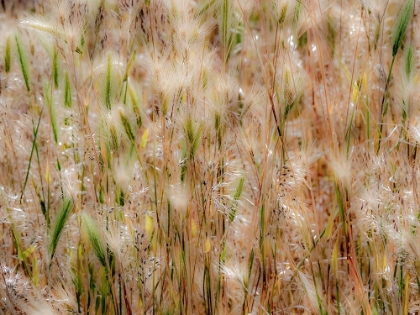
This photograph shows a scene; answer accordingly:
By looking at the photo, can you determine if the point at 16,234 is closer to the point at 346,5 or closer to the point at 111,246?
the point at 111,246

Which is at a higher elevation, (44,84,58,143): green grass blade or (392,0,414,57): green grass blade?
(392,0,414,57): green grass blade

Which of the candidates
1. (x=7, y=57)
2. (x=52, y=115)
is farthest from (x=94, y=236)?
(x=7, y=57)

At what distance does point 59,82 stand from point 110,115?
0.42 metres

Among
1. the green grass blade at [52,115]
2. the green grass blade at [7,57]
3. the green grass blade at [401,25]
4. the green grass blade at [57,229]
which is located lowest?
the green grass blade at [57,229]

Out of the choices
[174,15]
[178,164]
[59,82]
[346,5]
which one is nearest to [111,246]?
[178,164]

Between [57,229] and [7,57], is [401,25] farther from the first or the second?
[7,57]

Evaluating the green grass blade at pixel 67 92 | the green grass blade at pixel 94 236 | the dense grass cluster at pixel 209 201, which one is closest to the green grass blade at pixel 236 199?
the dense grass cluster at pixel 209 201

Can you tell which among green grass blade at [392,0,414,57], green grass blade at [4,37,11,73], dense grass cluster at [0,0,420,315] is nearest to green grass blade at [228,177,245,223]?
dense grass cluster at [0,0,420,315]

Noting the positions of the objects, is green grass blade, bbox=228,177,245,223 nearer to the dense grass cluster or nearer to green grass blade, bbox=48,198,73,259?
the dense grass cluster

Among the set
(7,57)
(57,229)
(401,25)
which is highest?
(401,25)

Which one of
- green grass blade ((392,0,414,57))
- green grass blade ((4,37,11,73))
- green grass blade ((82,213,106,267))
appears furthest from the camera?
green grass blade ((4,37,11,73))

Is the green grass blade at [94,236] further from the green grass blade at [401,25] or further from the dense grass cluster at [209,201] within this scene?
the green grass blade at [401,25]

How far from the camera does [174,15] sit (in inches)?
41.2

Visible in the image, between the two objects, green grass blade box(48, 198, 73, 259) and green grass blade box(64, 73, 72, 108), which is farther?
green grass blade box(64, 73, 72, 108)
